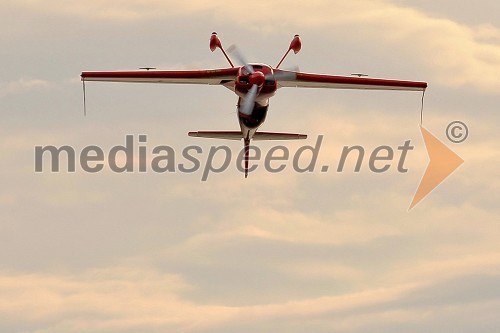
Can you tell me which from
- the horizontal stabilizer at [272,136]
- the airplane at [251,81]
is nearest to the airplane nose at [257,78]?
the airplane at [251,81]

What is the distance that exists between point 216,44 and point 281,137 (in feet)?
25.6

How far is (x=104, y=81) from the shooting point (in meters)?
92.7

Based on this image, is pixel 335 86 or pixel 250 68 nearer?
pixel 250 68

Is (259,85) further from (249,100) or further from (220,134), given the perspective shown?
(220,134)

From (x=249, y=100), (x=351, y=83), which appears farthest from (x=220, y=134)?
(x=249, y=100)

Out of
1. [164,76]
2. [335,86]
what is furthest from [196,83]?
[335,86]

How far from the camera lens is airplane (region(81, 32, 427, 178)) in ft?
285

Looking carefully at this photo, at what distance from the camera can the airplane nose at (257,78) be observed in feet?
282

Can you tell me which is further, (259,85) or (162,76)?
(162,76)

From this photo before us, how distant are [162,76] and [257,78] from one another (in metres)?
8.97

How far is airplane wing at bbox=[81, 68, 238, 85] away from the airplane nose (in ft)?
14.2

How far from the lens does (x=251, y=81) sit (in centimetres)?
8619

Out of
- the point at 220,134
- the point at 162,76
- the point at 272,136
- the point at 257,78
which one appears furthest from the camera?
the point at 272,136

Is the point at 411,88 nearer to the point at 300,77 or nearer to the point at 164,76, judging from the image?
the point at 300,77
